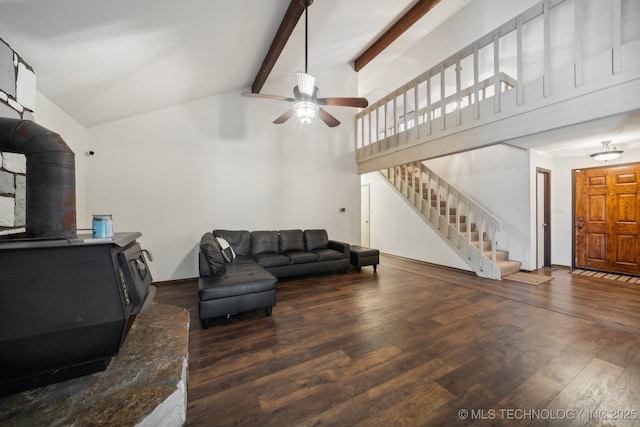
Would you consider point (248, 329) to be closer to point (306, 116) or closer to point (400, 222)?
point (306, 116)

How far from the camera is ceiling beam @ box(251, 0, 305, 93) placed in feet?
8.66

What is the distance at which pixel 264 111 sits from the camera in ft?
15.6

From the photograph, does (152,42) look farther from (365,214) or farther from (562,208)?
(562,208)

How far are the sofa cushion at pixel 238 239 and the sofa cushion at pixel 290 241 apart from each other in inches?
24.6

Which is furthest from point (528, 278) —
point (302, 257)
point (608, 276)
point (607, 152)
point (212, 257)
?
point (212, 257)

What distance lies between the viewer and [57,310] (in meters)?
1.00

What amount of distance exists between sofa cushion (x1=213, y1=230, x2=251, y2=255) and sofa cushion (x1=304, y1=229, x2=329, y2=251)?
113cm

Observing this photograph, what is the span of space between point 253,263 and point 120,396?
8.34 feet

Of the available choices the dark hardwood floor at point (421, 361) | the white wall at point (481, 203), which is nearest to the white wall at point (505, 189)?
the white wall at point (481, 203)

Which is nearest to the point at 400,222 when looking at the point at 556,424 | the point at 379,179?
the point at 379,179

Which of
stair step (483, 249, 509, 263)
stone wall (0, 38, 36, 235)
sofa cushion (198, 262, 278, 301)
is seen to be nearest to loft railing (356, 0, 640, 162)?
stair step (483, 249, 509, 263)

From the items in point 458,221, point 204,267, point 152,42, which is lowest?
point 204,267

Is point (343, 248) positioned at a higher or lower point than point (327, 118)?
lower

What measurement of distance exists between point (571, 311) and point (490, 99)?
2.81 m
